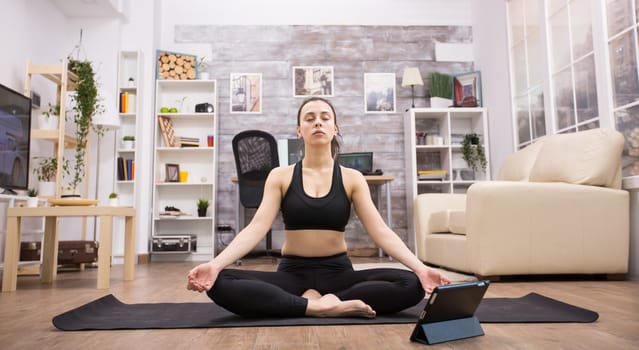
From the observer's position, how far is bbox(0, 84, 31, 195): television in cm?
306

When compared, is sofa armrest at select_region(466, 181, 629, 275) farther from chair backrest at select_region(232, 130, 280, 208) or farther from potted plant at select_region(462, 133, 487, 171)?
potted plant at select_region(462, 133, 487, 171)

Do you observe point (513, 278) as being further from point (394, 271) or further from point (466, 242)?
point (394, 271)

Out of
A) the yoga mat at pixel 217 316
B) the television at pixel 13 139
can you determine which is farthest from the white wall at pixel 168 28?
the yoga mat at pixel 217 316

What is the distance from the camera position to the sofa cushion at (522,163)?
3.60 m

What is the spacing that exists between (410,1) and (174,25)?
2725mm

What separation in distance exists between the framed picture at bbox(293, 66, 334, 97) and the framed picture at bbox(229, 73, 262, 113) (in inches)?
16.4

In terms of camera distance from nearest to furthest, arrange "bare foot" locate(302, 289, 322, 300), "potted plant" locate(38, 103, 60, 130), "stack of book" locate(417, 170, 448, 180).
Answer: "bare foot" locate(302, 289, 322, 300) → "potted plant" locate(38, 103, 60, 130) → "stack of book" locate(417, 170, 448, 180)

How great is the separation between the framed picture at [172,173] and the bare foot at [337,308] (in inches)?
159

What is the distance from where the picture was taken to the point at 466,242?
118 inches

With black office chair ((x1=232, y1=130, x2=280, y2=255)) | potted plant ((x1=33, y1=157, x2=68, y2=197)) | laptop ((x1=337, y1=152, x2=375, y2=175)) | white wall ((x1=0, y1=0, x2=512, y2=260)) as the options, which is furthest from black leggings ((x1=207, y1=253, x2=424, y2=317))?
laptop ((x1=337, y1=152, x2=375, y2=175))

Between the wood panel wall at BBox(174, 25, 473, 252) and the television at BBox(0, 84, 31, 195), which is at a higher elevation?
the wood panel wall at BBox(174, 25, 473, 252)

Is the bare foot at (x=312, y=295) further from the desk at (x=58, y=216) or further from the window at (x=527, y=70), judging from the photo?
the window at (x=527, y=70)

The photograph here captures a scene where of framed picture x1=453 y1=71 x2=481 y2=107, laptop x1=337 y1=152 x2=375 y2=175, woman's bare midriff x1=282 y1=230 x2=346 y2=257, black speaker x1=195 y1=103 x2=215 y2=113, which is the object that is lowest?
woman's bare midriff x1=282 y1=230 x2=346 y2=257

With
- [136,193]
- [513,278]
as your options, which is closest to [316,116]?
[513,278]
